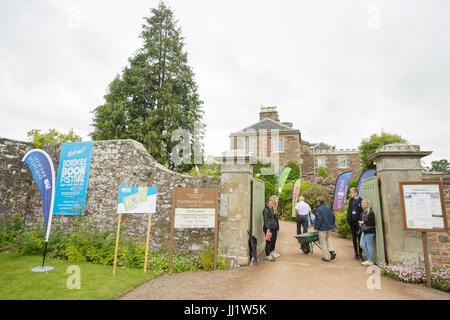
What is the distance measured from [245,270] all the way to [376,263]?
3.29m

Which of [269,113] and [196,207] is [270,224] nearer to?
[196,207]

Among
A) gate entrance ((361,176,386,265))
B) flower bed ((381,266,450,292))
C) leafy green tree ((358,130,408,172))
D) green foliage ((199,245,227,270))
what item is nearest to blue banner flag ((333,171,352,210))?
gate entrance ((361,176,386,265))

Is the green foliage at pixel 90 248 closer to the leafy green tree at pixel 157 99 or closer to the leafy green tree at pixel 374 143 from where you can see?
the leafy green tree at pixel 157 99

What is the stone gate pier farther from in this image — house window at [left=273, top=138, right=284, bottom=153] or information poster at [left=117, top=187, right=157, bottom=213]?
house window at [left=273, top=138, right=284, bottom=153]

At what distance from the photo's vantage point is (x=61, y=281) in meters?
4.74

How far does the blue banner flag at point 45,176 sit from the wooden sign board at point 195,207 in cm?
303

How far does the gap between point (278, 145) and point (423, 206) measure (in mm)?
22715

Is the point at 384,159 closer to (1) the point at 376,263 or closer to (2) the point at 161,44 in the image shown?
(1) the point at 376,263

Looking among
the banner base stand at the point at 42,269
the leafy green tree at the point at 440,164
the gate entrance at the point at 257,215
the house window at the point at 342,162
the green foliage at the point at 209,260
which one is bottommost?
the banner base stand at the point at 42,269

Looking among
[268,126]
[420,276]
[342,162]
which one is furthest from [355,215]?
[342,162]

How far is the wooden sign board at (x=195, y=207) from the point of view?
5.58 metres

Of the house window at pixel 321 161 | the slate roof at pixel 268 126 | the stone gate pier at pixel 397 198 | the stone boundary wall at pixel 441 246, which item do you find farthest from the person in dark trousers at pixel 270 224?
the house window at pixel 321 161
